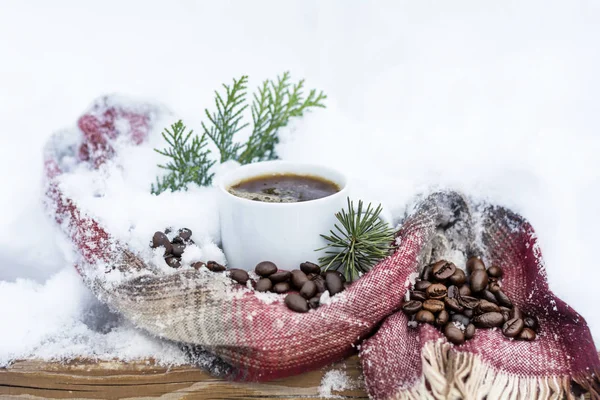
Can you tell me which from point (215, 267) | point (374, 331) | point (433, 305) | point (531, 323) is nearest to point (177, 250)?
point (215, 267)

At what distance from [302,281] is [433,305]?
0.93 ft

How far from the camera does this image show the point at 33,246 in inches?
60.4

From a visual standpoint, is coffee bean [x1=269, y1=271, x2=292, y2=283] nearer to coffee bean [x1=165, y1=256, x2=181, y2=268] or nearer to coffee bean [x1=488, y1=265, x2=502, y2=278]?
coffee bean [x1=165, y1=256, x2=181, y2=268]

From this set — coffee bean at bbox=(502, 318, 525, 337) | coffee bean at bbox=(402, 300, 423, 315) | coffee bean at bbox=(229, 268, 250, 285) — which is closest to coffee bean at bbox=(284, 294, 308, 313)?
coffee bean at bbox=(229, 268, 250, 285)

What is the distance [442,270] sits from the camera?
130 centimetres

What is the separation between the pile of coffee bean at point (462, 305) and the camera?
1188 mm

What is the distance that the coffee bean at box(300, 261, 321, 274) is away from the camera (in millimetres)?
1253

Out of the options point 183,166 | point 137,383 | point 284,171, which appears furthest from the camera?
point 183,166

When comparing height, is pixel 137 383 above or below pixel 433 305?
below

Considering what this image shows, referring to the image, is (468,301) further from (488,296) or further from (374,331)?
(374,331)

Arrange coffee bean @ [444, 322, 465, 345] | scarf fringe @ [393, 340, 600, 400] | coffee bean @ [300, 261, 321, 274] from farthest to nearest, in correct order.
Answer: coffee bean @ [300, 261, 321, 274]
coffee bean @ [444, 322, 465, 345]
scarf fringe @ [393, 340, 600, 400]

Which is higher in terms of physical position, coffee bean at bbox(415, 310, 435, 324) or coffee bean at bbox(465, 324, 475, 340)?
coffee bean at bbox(415, 310, 435, 324)

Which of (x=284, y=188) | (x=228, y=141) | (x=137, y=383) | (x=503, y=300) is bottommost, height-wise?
(x=137, y=383)

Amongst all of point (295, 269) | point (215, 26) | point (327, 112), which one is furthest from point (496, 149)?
point (215, 26)
